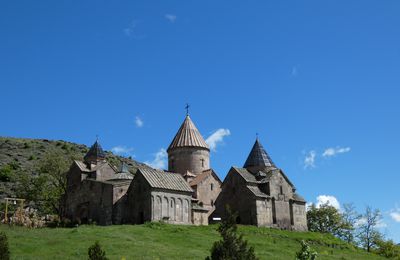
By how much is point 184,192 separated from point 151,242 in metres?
12.2

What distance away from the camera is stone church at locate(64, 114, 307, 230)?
4150cm

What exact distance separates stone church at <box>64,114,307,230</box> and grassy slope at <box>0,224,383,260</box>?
133 inches

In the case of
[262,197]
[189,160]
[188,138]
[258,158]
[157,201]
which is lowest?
[157,201]

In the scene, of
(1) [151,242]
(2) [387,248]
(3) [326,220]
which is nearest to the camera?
(1) [151,242]

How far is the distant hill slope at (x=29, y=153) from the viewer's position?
249 ft

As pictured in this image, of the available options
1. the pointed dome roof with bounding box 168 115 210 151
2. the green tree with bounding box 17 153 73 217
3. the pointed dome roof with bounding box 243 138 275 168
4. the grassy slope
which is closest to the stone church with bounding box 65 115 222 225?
the pointed dome roof with bounding box 168 115 210 151

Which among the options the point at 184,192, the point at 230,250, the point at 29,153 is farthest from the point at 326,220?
the point at 29,153

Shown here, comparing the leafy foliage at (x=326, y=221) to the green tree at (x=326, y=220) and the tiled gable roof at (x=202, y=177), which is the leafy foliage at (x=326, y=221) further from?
the tiled gable roof at (x=202, y=177)

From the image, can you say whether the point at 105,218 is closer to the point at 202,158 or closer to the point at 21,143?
the point at 202,158

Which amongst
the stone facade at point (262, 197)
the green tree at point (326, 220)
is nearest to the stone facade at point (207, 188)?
the stone facade at point (262, 197)

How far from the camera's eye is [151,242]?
99.9ft

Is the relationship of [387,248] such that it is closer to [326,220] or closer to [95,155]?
[326,220]

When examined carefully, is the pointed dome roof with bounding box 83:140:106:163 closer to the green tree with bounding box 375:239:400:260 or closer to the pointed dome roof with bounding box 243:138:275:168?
the pointed dome roof with bounding box 243:138:275:168

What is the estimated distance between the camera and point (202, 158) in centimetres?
5047
